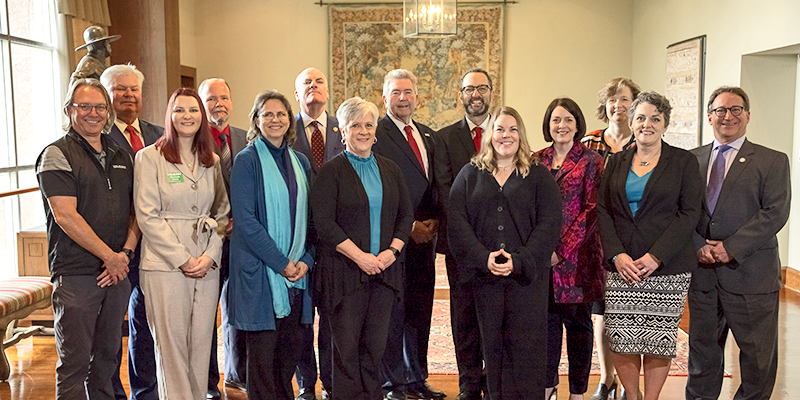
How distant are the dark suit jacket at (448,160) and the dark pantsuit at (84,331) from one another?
1633 millimetres

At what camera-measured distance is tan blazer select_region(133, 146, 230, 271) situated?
8.71 ft

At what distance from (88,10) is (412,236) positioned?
186 inches

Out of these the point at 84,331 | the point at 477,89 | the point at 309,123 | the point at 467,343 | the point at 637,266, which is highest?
the point at 477,89

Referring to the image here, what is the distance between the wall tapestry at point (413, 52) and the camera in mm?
8352

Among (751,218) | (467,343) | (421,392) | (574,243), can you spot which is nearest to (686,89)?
(751,218)

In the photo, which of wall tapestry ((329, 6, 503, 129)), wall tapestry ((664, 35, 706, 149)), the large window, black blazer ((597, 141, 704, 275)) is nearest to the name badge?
black blazer ((597, 141, 704, 275))

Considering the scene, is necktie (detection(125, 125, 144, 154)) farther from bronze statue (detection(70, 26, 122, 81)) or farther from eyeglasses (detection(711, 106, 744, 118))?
eyeglasses (detection(711, 106, 744, 118))

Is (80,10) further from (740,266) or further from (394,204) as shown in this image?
(740,266)

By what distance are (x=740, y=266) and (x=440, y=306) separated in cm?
298

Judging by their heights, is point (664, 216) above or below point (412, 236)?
above

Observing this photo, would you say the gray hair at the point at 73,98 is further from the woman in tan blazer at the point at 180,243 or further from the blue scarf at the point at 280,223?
the blue scarf at the point at 280,223

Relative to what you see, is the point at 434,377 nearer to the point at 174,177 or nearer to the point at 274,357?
the point at 274,357

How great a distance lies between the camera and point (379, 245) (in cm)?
277

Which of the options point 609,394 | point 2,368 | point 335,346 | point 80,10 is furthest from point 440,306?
point 80,10
